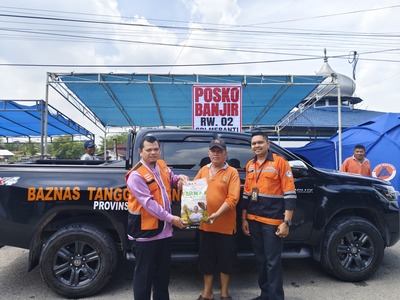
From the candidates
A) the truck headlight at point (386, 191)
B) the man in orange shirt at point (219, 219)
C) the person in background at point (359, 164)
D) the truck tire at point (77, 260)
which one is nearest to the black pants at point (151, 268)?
the man in orange shirt at point (219, 219)

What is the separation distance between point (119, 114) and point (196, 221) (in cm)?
1171

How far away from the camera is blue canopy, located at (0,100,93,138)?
9.85m

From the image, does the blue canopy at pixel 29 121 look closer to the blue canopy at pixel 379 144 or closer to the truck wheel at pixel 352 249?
the truck wheel at pixel 352 249

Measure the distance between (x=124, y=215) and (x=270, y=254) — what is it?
1.62 meters

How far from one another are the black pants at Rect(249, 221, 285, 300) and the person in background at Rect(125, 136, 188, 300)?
33.8 inches

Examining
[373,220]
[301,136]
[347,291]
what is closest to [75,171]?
[347,291]

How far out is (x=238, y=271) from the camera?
4195 mm

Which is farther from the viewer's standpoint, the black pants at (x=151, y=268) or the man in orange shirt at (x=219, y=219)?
the man in orange shirt at (x=219, y=219)

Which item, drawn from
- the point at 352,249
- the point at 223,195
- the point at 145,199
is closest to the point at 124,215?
the point at 145,199

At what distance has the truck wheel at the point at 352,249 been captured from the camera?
3748 millimetres

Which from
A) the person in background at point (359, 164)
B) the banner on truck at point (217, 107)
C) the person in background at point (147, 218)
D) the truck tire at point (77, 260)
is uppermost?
the banner on truck at point (217, 107)

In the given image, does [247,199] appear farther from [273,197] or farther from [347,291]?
[347,291]

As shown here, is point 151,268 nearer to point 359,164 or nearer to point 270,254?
point 270,254

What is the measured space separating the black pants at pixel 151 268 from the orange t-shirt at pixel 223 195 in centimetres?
50
